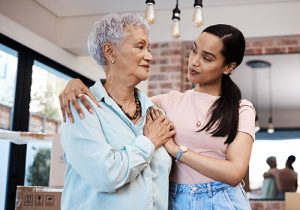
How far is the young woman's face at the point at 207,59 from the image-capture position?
1.57 meters

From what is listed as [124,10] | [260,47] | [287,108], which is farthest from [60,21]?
[287,108]

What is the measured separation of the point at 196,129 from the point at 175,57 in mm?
2956

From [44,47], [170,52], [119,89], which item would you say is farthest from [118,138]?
[44,47]

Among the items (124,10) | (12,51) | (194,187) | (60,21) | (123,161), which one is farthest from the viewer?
(60,21)

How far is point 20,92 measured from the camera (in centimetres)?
416

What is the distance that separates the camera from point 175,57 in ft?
14.5

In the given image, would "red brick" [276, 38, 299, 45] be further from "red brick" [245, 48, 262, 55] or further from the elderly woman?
the elderly woman

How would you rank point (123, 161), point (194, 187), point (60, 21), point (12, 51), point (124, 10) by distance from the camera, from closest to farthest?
point (123, 161), point (194, 187), point (12, 51), point (124, 10), point (60, 21)

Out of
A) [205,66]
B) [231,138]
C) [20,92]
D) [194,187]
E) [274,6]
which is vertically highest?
[274,6]

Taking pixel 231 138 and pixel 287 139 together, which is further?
pixel 287 139

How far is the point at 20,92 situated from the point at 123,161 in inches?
120

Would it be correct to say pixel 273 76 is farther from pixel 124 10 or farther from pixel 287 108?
pixel 124 10

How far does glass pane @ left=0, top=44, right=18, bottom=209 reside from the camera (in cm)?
400

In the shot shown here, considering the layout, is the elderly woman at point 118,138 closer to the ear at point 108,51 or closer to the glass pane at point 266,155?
the ear at point 108,51
